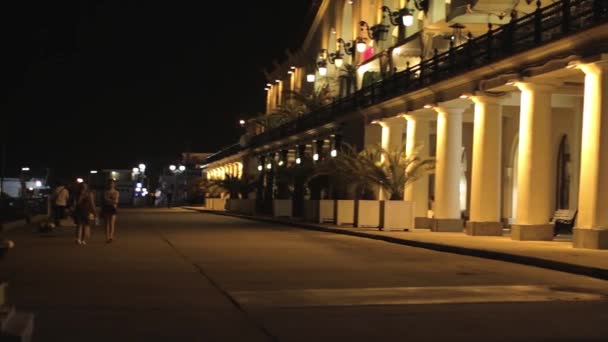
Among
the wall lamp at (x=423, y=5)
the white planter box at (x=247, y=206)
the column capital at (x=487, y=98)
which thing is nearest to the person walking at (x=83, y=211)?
the column capital at (x=487, y=98)

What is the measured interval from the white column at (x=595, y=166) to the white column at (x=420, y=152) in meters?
15.0

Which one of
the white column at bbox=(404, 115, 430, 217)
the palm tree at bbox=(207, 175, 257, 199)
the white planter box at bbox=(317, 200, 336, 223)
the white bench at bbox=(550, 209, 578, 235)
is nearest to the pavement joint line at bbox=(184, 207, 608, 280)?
the white bench at bbox=(550, 209, 578, 235)

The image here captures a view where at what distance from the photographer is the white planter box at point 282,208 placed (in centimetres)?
5316

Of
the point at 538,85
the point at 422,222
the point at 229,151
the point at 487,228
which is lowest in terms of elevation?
the point at 422,222

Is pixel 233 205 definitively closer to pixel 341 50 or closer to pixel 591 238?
pixel 341 50

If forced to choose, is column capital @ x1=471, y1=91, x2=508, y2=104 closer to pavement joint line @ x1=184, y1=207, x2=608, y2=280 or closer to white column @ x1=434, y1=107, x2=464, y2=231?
white column @ x1=434, y1=107, x2=464, y2=231

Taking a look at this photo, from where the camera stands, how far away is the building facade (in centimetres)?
2423

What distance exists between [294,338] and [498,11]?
29553 millimetres

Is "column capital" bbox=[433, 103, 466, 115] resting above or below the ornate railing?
below

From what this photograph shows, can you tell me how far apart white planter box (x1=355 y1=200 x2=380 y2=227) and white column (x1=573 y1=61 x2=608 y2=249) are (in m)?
13.9

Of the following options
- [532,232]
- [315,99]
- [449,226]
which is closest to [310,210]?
[449,226]

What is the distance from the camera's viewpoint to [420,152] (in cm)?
3912

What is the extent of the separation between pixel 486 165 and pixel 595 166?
8726 millimetres

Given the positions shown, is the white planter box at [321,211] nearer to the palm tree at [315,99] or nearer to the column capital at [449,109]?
the column capital at [449,109]
